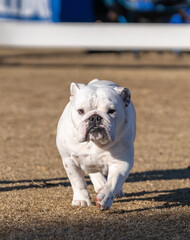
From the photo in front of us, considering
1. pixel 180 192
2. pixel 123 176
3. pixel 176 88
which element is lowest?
pixel 176 88

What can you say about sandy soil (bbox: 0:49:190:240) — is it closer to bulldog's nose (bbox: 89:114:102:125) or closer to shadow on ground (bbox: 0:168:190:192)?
shadow on ground (bbox: 0:168:190:192)

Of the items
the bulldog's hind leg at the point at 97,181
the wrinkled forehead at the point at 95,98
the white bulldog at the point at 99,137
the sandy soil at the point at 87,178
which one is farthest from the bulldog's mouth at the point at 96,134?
the bulldog's hind leg at the point at 97,181

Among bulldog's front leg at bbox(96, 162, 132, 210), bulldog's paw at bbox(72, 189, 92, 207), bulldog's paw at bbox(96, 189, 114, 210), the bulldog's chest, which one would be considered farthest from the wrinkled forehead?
bulldog's paw at bbox(72, 189, 92, 207)

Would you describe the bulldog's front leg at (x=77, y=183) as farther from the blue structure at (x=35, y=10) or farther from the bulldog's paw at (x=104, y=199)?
the blue structure at (x=35, y=10)

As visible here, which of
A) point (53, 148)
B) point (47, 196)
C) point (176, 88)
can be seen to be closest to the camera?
point (47, 196)

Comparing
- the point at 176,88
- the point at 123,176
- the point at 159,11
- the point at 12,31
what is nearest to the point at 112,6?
the point at 159,11

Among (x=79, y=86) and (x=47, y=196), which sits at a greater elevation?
(x=79, y=86)

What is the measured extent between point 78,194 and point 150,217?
59cm

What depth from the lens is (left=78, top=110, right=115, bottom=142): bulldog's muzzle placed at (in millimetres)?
3727

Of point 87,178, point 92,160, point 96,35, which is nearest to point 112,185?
point 92,160

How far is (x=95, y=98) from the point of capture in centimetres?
382

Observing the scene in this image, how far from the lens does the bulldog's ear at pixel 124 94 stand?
3971 millimetres

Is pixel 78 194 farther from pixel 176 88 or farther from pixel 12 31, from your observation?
pixel 12 31

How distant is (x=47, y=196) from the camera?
4453 millimetres
